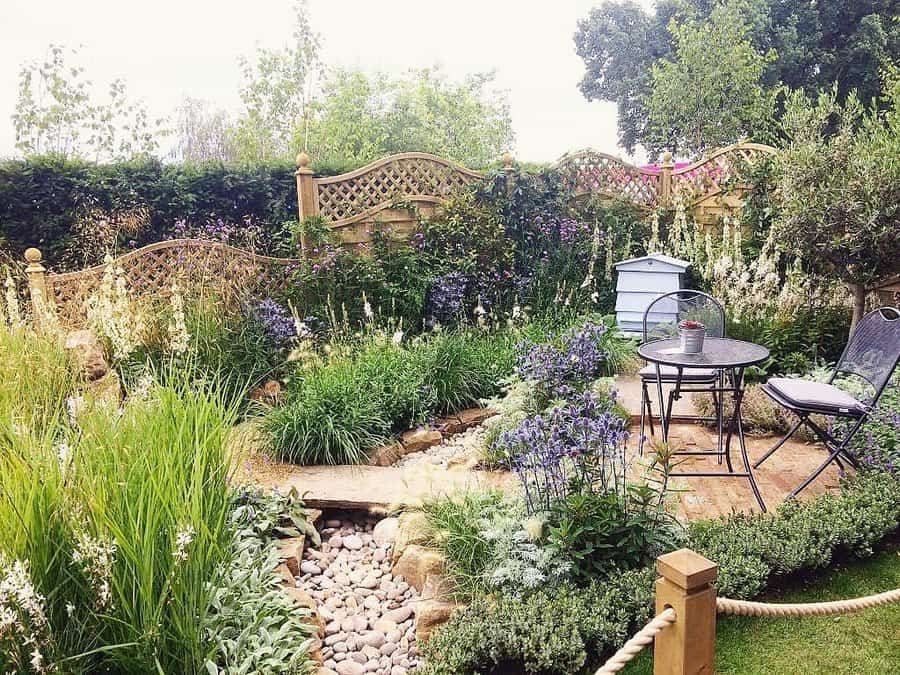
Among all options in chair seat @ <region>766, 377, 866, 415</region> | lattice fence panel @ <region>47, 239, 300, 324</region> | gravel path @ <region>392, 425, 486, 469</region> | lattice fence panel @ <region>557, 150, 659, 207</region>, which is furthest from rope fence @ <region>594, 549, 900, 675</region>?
lattice fence panel @ <region>557, 150, 659, 207</region>

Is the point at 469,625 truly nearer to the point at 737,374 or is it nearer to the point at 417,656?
the point at 417,656

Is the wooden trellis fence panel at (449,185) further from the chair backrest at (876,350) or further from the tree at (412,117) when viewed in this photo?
the tree at (412,117)

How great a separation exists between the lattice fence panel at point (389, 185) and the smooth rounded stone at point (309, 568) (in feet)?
14.3

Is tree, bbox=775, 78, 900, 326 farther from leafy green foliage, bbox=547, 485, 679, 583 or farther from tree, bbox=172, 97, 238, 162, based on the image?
tree, bbox=172, 97, 238, 162

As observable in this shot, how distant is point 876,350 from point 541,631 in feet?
8.45

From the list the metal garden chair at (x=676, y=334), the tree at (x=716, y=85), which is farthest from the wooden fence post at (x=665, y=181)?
the tree at (x=716, y=85)

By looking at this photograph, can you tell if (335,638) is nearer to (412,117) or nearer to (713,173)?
(713,173)

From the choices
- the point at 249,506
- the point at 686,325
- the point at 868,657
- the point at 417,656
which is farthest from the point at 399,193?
the point at 868,657

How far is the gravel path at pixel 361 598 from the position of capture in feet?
8.26

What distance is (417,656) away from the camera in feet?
8.25

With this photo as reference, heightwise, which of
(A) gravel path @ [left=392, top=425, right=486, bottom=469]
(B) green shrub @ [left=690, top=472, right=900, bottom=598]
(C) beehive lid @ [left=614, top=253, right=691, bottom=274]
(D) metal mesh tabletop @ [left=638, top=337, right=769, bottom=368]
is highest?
(C) beehive lid @ [left=614, top=253, right=691, bottom=274]

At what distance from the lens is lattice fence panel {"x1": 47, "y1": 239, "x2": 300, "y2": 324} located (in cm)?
532

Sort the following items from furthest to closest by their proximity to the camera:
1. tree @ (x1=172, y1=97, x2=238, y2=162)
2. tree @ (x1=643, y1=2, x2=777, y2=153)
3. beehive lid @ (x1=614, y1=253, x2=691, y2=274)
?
1. tree @ (x1=172, y1=97, x2=238, y2=162)
2. tree @ (x1=643, y1=2, x2=777, y2=153)
3. beehive lid @ (x1=614, y1=253, x2=691, y2=274)

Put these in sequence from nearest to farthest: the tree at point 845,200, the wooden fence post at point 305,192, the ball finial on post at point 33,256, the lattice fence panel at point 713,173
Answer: the tree at point 845,200 → the ball finial on post at point 33,256 → the wooden fence post at point 305,192 → the lattice fence panel at point 713,173
